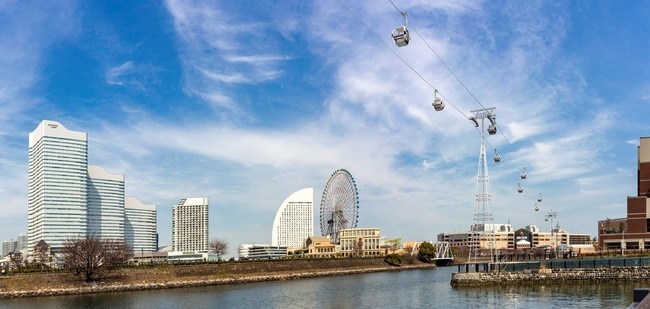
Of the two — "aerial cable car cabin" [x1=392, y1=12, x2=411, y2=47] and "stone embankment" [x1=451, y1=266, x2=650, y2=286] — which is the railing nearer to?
"stone embankment" [x1=451, y1=266, x2=650, y2=286]

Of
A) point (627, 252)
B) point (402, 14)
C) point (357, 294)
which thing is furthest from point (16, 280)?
point (627, 252)

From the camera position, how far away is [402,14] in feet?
68.1

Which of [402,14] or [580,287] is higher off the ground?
[402,14]

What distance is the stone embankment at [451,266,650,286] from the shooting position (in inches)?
2430

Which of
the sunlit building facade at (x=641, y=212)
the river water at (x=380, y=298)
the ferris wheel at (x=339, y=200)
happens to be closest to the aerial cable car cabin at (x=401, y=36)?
the river water at (x=380, y=298)

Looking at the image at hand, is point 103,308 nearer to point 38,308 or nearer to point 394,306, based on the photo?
point 38,308

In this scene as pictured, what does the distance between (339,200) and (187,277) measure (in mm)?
68919

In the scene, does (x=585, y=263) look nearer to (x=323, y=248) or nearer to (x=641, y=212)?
(x=641, y=212)

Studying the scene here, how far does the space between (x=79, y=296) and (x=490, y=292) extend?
47984mm

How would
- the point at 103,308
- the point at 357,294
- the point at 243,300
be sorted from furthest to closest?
1. the point at 357,294
2. the point at 243,300
3. the point at 103,308

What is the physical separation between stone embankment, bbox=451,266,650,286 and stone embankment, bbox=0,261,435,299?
129 ft

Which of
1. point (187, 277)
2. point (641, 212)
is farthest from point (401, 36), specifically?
point (641, 212)

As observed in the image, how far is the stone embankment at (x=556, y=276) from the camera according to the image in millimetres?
61719

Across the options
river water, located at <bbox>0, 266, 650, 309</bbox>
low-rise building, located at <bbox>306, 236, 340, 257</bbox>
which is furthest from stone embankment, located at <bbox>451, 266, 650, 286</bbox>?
low-rise building, located at <bbox>306, 236, 340, 257</bbox>
